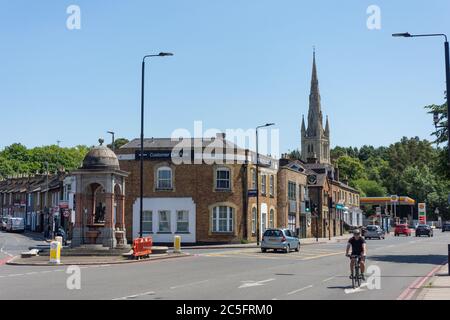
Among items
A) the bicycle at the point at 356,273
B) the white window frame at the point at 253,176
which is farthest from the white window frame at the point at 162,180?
the bicycle at the point at 356,273

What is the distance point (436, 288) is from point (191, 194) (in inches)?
1377

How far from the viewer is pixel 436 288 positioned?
1694 cm

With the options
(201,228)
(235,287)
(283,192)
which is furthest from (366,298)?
(283,192)

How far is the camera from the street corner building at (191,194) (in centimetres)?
5059

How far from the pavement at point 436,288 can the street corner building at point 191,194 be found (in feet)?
98.9

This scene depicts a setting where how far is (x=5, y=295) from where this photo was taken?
15.8 m

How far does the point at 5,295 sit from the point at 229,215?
1401 inches

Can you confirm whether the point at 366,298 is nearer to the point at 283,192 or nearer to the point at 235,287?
the point at 235,287

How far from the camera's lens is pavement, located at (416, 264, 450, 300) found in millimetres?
14983

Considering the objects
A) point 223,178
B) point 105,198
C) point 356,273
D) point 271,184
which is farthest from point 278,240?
point 356,273

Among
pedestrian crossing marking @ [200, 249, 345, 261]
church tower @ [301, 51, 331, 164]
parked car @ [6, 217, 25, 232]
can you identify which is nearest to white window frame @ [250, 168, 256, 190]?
pedestrian crossing marking @ [200, 249, 345, 261]

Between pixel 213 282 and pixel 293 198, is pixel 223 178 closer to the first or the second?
pixel 293 198

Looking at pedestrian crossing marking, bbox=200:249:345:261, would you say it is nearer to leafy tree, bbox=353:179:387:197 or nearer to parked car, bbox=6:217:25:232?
parked car, bbox=6:217:25:232

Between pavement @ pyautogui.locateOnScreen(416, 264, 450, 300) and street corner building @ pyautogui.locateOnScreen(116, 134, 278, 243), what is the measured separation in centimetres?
3015
